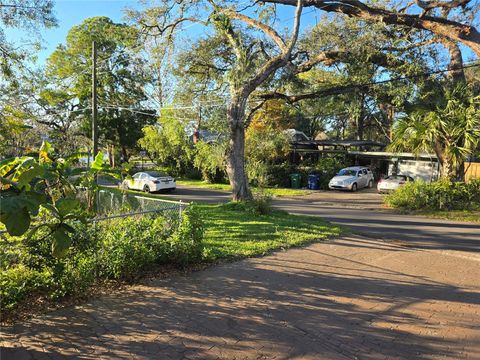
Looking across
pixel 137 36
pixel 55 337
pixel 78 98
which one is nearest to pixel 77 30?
pixel 78 98

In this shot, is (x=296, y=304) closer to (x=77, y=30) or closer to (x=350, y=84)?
(x=350, y=84)

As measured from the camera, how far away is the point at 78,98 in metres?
37.4

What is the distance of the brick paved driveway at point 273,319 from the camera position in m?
3.96

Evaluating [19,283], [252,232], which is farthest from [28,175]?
[252,232]

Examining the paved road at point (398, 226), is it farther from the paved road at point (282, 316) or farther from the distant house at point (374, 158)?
the distant house at point (374, 158)

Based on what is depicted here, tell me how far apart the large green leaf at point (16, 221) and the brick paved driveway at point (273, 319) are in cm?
131

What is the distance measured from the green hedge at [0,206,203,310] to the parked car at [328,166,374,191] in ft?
68.8

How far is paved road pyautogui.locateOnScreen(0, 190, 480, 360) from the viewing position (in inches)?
156

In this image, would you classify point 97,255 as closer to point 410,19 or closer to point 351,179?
point 410,19

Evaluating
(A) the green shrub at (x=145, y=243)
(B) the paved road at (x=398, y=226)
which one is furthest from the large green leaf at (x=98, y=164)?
(B) the paved road at (x=398, y=226)

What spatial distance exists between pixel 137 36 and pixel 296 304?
14.5 m

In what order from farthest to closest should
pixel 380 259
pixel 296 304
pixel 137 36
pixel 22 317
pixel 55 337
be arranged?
pixel 137 36 → pixel 380 259 → pixel 296 304 → pixel 22 317 → pixel 55 337

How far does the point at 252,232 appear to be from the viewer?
9.85 m

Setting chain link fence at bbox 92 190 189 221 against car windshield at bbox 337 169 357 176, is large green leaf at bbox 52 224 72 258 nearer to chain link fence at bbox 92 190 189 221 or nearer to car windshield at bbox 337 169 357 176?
chain link fence at bbox 92 190 189 221
